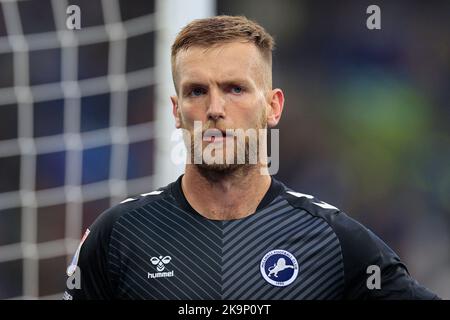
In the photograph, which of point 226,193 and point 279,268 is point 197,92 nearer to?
point 226,193

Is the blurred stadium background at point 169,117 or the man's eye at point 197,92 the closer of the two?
the man's eye at point 197,92

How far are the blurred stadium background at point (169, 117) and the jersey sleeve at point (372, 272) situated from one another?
166 centimetres

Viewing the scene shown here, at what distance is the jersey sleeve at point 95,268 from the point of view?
10.00 feet

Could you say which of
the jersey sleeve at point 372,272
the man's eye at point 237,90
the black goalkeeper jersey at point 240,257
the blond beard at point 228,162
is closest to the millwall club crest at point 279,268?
the black goalkeeper jersey at point 240,257

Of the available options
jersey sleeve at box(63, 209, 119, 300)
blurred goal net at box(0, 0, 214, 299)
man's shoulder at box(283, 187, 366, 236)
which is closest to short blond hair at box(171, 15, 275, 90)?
man's shoulder at box(283, 187, 366, 236)

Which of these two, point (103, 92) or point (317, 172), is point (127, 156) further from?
point (317, 172)

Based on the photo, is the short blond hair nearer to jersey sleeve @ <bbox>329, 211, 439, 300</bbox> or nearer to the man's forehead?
the man's forehead

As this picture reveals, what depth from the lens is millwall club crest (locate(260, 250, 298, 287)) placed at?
298 centimetres

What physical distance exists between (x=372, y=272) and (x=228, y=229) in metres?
0.51

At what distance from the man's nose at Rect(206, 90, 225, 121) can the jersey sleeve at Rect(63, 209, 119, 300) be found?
0.55 meters

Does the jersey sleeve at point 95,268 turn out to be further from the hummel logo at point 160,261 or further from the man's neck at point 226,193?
the man's neck at point 226,193

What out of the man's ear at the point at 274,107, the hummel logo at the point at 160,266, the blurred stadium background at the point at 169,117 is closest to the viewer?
the hummel logo at the point at 160,266

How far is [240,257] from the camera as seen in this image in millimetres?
3045

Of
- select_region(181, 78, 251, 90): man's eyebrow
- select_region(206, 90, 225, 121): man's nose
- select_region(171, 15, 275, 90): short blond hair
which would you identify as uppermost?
select_region(171, 15, 275, 90): short blond hair
